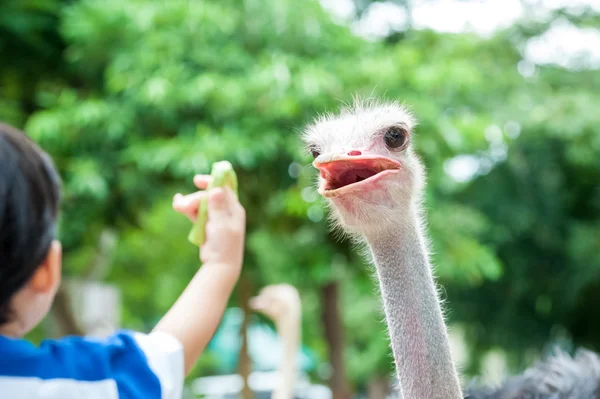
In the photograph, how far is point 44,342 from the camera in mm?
827

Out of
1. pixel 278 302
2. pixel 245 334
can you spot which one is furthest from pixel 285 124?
pixel 245 334

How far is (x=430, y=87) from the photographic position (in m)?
3.61

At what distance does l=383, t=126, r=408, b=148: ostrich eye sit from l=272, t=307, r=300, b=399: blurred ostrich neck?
4.20 ft

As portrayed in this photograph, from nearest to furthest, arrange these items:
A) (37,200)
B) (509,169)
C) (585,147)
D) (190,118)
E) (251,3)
A: (37,200) < (190,118) < (251,3) < (585,147) < (509,169)

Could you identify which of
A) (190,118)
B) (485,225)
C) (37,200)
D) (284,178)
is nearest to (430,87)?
(284,178)

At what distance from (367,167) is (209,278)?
1.11 feet

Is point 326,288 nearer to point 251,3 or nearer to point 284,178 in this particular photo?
point 284,178

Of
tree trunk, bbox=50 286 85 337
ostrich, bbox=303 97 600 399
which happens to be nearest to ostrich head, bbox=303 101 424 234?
ostrich, bbox=303 97 600 399

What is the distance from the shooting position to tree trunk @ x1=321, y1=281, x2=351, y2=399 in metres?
4.85

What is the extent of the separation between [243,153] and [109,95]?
0.89 metres

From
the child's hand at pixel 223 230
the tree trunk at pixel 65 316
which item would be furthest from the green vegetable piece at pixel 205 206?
the tree trunk at pixel 65 316

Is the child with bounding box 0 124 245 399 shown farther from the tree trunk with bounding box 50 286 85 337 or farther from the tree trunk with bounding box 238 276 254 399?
the tree trunk with bounding box 50 286 85 337

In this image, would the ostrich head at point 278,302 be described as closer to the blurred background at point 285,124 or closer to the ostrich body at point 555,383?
the blurred background at point 285,124

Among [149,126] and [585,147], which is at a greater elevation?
[585,147]
